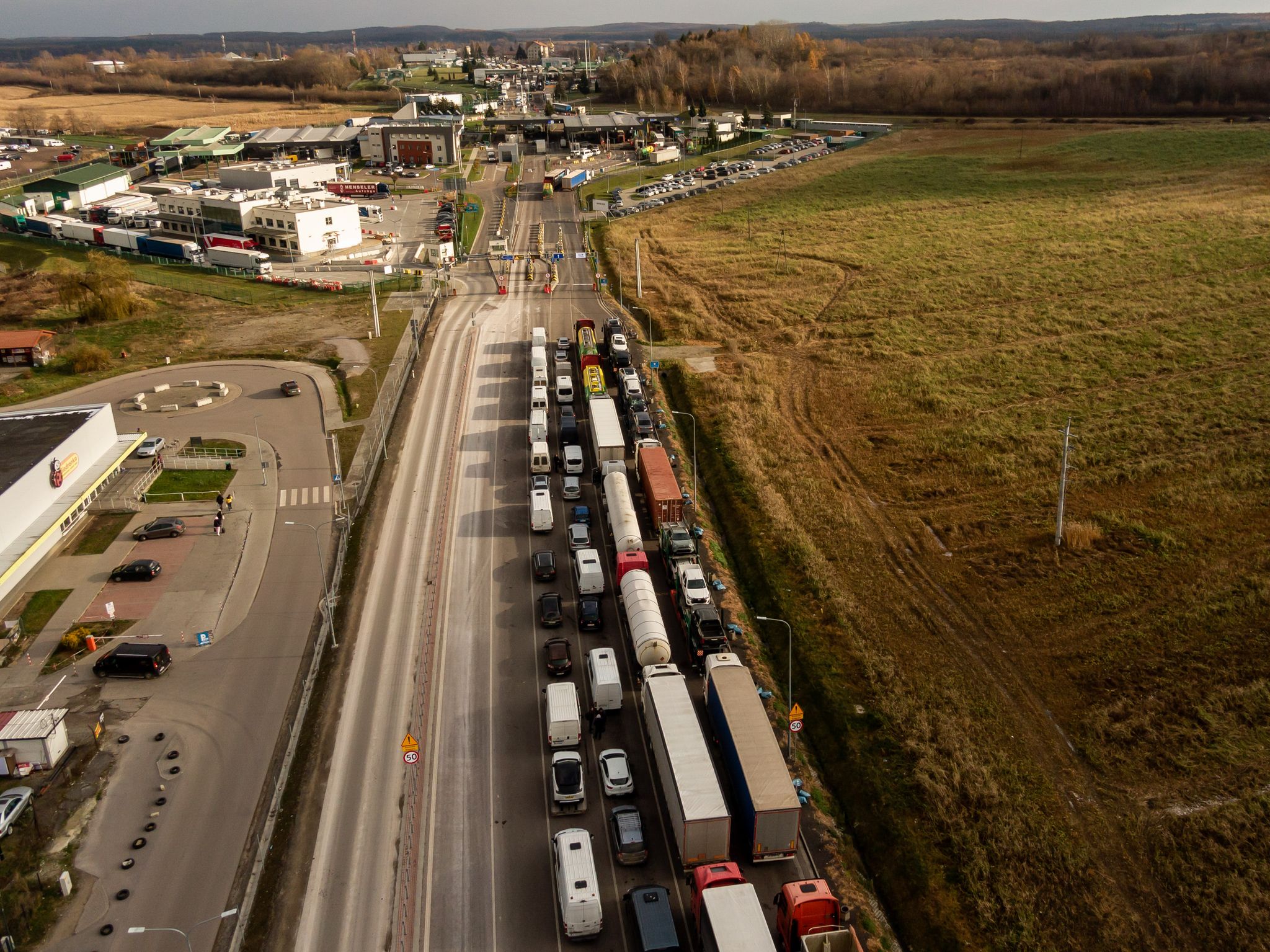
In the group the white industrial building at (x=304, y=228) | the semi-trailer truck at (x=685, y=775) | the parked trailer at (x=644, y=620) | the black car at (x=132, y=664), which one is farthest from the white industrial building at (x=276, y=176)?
the semi-trailer truck at (x=685, y=775)

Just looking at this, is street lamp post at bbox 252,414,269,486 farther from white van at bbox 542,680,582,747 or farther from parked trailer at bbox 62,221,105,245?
parked trailer at bbox 62,221,105,245

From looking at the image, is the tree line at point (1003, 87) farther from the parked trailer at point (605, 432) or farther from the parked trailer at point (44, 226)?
the parked trailer at point (605, 432)

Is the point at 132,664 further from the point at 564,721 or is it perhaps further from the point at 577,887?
the point at 577,887

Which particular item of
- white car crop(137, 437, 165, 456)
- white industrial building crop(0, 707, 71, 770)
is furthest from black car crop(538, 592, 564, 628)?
white car crop(137, 437, 165, 456)

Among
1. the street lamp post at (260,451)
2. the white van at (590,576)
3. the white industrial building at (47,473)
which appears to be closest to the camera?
the white van at (590,576)

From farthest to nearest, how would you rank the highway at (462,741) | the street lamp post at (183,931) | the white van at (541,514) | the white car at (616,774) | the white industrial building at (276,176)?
the white industrial building at (276,176)
the white van at (541,514)
the white car at (616,774)
the highway at (462,741)
the street lamp post at (183,931)

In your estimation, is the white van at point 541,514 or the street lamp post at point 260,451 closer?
the white van at point 541,514

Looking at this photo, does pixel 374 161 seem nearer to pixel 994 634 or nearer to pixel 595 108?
pixel 595 108

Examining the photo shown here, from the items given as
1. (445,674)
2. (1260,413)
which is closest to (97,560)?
(445,674)
